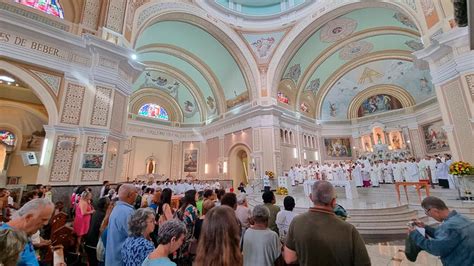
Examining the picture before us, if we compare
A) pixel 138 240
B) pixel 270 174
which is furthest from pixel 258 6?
pixel 138 240

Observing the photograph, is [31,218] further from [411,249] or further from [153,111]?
[153,111]

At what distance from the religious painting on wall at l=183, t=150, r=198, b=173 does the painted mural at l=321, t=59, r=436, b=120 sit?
12371 millimetres

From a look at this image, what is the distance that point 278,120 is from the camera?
14.7 m

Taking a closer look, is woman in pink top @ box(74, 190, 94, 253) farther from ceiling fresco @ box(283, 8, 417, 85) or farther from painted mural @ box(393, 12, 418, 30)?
painted mural @ box(393, 12, 418, 30)

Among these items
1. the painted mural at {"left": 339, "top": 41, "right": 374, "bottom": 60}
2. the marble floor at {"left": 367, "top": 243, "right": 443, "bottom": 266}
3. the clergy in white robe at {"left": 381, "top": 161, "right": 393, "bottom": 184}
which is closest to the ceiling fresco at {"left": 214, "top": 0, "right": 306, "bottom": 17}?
the painted mural at {"left": 339, "top": 41, "right": 374, "bottom": 60}

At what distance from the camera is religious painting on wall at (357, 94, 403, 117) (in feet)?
59.9

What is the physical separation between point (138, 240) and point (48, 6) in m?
9.64

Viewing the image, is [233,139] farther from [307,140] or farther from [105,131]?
[105,131]

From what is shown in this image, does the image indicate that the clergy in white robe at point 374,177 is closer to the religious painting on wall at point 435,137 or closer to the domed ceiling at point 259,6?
the religious painting on wall at point 435,137

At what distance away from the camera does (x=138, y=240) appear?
1.70 m

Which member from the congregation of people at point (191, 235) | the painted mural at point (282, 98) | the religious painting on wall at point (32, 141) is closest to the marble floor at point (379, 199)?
the congregation of people at point (191, 235)

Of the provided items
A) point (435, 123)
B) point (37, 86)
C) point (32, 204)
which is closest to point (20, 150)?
point (37, 86)

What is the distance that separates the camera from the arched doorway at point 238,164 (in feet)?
52.0

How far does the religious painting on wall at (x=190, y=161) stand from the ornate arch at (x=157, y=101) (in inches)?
127
